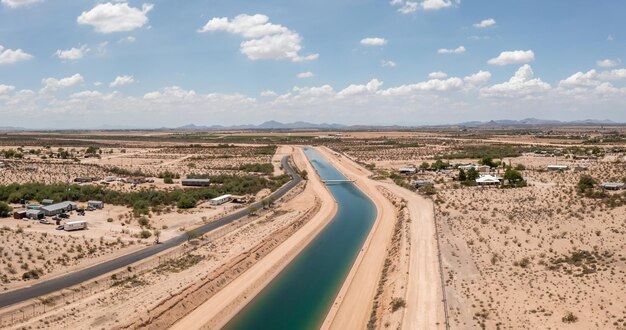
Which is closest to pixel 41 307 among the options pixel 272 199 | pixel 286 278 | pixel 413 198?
pixel 286 278

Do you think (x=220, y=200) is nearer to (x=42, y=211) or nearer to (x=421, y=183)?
(x=42, y=211)

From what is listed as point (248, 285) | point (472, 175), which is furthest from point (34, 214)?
point (472, 175)

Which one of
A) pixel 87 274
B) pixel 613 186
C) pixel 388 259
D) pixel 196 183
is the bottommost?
pixel 388 259

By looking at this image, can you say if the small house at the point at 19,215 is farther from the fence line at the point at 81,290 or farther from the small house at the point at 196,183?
the small house at the point at 196,183

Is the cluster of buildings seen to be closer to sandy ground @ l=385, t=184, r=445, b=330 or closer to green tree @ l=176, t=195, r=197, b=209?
green tree @ l=176, t=195, r=197, b=209

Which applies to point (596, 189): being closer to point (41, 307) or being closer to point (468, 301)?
point (468, 301)

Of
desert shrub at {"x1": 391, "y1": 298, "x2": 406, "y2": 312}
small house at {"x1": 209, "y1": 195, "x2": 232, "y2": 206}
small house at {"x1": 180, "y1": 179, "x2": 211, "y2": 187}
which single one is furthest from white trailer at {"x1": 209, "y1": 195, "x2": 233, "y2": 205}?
desert shrub at {"x1": 391, "y1": 298, "x2": 406, "y2": 312}

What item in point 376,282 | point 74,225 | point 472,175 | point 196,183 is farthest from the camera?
point 196,183
